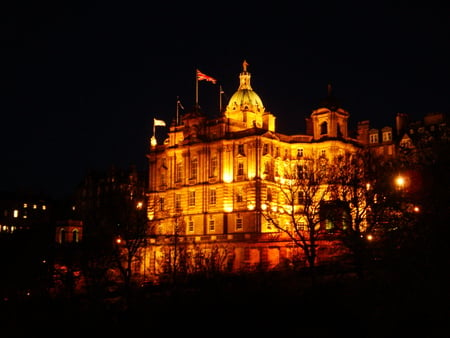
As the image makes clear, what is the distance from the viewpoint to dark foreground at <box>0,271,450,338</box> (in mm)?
40531

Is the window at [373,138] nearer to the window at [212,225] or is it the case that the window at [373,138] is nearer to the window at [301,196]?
the window at [301,196]

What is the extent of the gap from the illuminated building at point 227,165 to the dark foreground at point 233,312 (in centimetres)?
3883

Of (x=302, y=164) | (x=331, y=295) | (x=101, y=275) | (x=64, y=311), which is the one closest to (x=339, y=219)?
(x=331, y=295)

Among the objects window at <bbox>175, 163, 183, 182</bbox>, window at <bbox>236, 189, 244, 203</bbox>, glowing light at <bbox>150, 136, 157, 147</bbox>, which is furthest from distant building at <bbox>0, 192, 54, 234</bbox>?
window at <bbox>236, 189, 244, 203</bbox>

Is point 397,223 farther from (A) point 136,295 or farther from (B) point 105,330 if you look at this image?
(A) point 136,295

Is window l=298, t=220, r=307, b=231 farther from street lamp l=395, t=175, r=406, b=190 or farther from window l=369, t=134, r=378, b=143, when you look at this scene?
street lamp l=395, t=175, r=406, b=190

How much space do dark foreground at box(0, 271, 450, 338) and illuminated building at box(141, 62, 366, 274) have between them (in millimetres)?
38832

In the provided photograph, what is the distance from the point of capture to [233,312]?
45.1 metres

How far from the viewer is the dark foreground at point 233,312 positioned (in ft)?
133

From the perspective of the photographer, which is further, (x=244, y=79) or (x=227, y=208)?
(x=244, y=79)

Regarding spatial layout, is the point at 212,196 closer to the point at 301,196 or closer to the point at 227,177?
the point at 227,177

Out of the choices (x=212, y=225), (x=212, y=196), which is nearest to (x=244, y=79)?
(x=212, y=196)

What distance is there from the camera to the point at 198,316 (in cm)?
4584

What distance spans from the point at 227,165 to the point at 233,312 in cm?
5791
